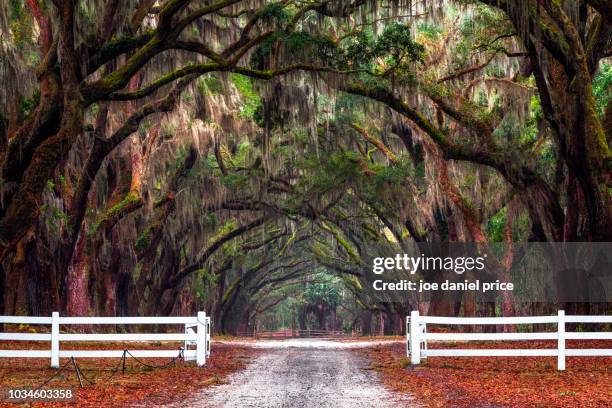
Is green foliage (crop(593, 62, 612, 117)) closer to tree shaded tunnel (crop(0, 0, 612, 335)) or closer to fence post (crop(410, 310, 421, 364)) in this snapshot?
tree shaded tunnel (crop(0, 0, 612, 335))

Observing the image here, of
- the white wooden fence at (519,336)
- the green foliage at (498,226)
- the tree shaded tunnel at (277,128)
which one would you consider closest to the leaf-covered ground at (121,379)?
the tree shaded tunnel at (277,128)

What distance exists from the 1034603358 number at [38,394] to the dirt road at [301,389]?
1.35m

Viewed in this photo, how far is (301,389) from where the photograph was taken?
10.6 metres

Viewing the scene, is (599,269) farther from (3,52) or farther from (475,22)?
(3,52)

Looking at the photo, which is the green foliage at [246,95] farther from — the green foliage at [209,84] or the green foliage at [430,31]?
the green foliage at [430,31]

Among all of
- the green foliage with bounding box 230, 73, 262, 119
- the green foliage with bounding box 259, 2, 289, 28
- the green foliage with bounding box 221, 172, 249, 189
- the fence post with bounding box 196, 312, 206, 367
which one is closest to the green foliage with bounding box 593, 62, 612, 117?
the green foliage with bounding box 230, 73, 262, 119

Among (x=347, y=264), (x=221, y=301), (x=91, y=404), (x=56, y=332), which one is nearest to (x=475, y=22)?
(x=56, y=332)

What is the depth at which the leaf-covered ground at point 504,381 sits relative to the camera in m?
9.19

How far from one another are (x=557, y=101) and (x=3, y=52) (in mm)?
10403

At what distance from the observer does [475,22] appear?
1898 centimetres

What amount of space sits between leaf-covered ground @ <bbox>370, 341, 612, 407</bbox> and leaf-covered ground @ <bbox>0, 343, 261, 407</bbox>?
273cm

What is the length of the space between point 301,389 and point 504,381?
9.26ft

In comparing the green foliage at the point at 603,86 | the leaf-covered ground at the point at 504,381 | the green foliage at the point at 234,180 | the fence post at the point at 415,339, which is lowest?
the leaf-covered ground at the point at 504,381

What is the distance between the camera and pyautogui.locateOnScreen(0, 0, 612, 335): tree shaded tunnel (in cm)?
1390
